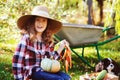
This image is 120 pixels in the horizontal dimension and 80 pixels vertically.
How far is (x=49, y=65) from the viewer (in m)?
3.74

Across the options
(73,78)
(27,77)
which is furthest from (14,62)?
(73,78)

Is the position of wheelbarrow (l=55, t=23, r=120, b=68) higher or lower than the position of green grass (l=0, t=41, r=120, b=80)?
higher

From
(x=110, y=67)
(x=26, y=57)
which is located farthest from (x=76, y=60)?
(x=26, y=57)

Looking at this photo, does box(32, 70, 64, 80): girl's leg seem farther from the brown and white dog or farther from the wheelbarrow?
the wheelbarrow

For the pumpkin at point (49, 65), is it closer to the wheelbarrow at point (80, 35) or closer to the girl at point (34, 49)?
the girl at point (34, 49)

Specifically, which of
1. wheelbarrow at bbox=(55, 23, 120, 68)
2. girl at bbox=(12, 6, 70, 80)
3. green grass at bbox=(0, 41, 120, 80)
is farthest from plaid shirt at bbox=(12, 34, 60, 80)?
wheelbarrow at bbox=(55, 23, 120, 68)

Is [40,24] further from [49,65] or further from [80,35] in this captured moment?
[80,35]

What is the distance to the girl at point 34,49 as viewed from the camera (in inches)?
149

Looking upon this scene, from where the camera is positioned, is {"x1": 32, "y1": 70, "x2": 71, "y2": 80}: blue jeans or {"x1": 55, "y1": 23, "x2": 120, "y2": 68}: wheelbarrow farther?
{"x1": 55, "y1": 23, "x2": 120, "y2": 68}: wheelbarrow

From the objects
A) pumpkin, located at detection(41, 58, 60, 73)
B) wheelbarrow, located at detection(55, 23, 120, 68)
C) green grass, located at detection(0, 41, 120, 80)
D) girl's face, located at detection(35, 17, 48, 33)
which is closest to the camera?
pumpkin, located at detection(41, 58, 60, 73)

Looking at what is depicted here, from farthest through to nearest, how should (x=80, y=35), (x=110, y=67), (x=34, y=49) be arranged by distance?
(x=80, y=35), (x=110, y=67), (x=34, y=49)

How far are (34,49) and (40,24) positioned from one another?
0.27 meters

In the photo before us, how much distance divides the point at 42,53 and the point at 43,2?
4.12m

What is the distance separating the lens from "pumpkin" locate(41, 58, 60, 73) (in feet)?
12.3
